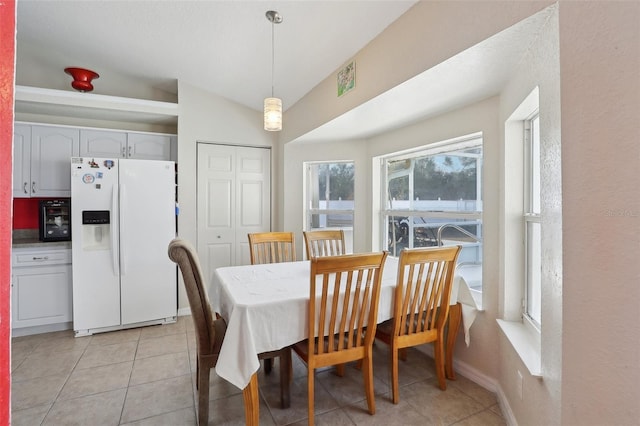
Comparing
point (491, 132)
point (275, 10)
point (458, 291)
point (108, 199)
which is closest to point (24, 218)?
point (108, 199)

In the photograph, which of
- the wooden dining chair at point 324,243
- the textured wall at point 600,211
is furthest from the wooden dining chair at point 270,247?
the textured wall at point 600,211

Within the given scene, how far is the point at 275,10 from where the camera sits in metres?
2.14

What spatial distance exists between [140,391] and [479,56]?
2.99 metres

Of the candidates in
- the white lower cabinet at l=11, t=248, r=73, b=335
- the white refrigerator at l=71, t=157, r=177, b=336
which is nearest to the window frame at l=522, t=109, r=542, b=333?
the white refrigerator at l=71, t=157, r=177, b=336

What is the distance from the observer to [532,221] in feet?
6.07

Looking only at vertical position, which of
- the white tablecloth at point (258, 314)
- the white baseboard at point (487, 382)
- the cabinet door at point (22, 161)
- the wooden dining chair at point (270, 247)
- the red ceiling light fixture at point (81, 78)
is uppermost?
the red ceiling light fixture at point (81, 78)

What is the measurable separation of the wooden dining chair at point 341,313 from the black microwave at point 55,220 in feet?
9.62

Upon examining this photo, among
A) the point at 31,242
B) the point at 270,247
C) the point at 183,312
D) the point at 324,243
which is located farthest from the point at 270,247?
the point at 31,242

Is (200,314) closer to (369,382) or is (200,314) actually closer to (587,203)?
(369,382)

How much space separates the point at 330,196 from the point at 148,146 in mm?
2278

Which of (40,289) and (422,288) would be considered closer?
(422,288)

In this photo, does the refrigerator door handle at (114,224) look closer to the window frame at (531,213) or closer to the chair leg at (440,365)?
the chair leg at (440,365)

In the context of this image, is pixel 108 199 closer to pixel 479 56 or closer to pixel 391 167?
pixel 391 167

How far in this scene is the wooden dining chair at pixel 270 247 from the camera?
294 cm
